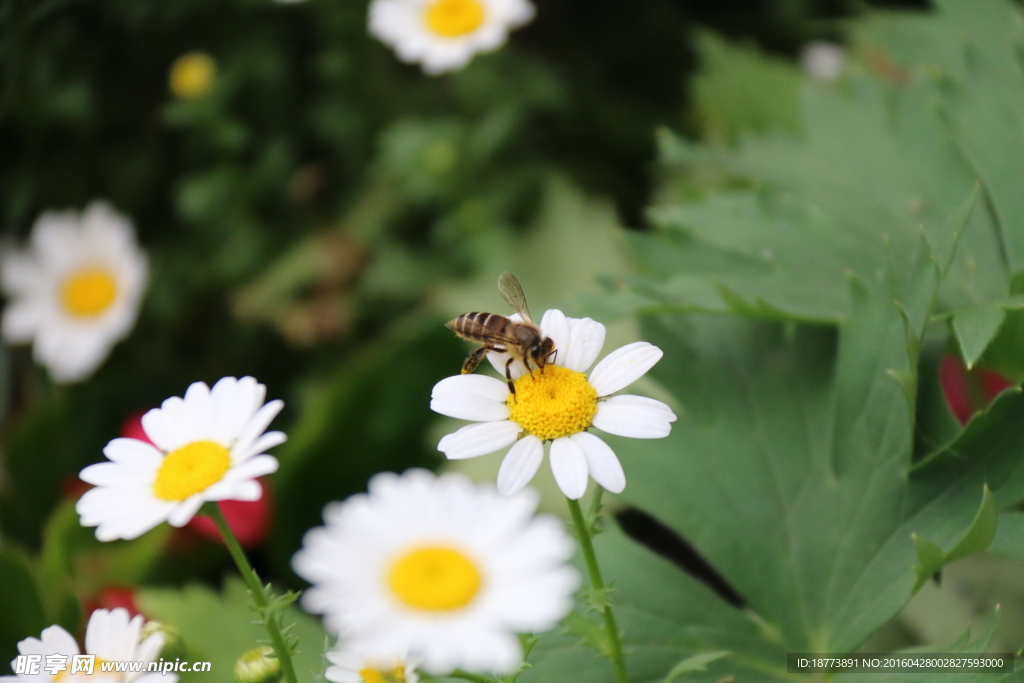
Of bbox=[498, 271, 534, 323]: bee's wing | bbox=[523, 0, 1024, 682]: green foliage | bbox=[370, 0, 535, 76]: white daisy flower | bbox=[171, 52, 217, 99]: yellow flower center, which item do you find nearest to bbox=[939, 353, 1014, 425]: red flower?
bbox=[523, 0, 1024, 682]: green foliage

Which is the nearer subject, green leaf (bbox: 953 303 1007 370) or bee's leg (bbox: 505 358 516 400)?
bee's leg (bbox: 505 358 516 400)

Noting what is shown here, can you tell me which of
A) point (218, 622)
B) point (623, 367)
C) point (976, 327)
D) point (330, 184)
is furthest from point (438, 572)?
point (330, 184)

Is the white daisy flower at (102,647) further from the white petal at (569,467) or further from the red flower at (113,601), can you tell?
the red flower at (113,601)

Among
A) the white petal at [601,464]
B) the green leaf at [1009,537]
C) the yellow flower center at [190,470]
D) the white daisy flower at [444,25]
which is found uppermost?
the white daisy flower at [444,25]

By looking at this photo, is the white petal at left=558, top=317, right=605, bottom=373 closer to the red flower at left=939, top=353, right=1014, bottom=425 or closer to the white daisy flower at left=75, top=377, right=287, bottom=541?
the white daisy flower at left=75, top=377, right=287, bottom=541

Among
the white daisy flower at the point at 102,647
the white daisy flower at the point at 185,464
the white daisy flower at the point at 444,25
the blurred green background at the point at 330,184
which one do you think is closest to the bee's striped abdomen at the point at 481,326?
the white daisy flower at the point at 185,464

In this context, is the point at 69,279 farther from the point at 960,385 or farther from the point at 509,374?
the point at 960,385

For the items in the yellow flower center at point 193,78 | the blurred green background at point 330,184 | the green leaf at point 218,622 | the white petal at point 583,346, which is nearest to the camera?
the white petal at point 583,346
